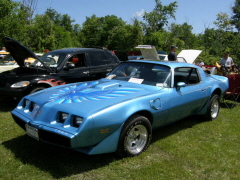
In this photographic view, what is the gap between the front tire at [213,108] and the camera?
5.34m

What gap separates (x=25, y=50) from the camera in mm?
5773

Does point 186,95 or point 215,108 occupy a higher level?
point 186,95

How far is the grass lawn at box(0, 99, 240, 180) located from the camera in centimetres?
305

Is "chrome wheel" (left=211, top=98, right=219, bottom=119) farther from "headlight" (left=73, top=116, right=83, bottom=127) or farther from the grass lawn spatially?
"headlight" (left=73, top=116, right=83, bottom=127)

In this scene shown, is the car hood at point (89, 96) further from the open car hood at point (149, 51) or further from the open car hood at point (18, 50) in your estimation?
the open car hood at point (149, 51)

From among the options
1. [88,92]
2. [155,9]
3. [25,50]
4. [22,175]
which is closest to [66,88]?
[88,92]

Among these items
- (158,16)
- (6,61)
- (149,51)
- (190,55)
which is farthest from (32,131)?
(158,16)

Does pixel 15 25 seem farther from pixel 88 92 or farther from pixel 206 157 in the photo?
pixel 206 157

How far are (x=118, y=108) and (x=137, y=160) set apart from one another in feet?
2.85

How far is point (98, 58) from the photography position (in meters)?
7.02

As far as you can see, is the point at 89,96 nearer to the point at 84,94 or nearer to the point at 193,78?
the point at 84,94

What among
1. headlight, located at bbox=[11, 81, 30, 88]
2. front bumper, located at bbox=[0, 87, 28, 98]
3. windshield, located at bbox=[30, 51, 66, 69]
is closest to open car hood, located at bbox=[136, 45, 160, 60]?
windshield, located at bbox=[30, 51, 66, 69]

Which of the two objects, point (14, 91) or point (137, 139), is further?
point (14, 91)

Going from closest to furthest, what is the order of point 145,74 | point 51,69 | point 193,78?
point 145,74 → point 193,78 → point 51,69
